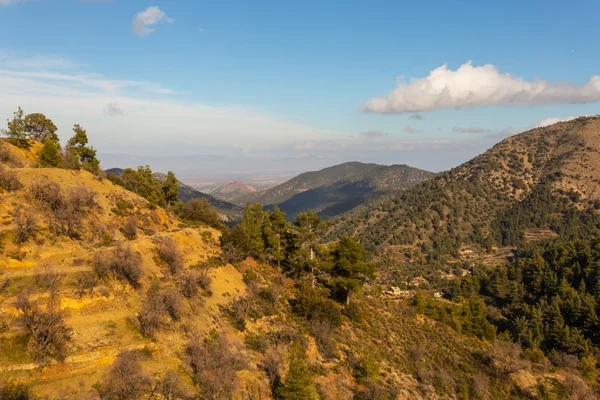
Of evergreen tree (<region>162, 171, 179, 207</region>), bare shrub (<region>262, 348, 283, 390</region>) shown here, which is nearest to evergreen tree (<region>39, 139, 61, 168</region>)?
evergreen tree (<region>162, 171, 179, 207</region>)

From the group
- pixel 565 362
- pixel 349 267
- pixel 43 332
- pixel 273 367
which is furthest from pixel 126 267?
pixel 565 362

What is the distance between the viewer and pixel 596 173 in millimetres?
156875

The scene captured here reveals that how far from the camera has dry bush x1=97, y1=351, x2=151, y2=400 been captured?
17062 mm

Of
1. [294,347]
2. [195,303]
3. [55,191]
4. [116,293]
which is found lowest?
[294,347]

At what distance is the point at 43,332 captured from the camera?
1866cm

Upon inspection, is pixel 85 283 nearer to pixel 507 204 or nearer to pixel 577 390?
pixel 577 390

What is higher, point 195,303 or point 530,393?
point 195,303

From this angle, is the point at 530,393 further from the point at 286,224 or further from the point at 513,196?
the point at 513,196

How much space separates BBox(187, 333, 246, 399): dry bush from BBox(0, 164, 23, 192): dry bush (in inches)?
1018

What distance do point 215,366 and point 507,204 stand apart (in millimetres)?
186712

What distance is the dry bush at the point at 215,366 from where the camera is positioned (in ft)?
65.7

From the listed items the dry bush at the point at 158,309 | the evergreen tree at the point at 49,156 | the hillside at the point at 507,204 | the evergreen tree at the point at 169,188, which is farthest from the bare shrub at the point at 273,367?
the hillside at the point at 507,204

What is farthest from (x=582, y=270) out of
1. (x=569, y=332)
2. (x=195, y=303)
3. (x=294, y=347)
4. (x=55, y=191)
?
(x=55, y=191)

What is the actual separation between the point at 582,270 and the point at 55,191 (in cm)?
11208
